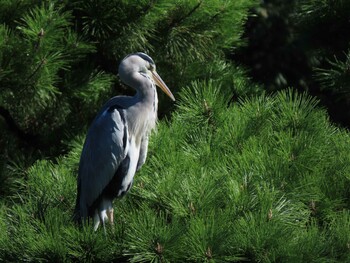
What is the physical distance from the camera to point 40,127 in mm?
3293

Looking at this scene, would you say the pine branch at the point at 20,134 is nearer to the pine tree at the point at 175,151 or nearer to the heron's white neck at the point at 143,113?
the pine tree at the point at 175,151

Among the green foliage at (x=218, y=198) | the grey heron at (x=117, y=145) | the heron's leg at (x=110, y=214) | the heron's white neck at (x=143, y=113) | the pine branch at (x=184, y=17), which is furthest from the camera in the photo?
the pine branch at (x=184, y=17)

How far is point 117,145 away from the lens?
2578 millimetres

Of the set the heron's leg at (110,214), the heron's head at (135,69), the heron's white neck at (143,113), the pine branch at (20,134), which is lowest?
the pine branch at (20,134)

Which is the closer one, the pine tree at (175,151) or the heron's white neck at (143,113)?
the pine tree at (175,151)

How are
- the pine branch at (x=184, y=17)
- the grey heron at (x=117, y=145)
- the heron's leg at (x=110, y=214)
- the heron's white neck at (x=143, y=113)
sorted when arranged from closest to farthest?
1. the heron's leg at (x=110, y=214)
2. the grey heron at (x=117, y=145)
3. the heron's white neck at (x=143, y=113)
4. the pine branch at (x=184, y=17)

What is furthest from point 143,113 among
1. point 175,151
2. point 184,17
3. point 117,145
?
point 184,17

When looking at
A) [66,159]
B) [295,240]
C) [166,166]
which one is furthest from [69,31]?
[295,240]

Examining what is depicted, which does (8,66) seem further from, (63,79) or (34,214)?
(34,214)

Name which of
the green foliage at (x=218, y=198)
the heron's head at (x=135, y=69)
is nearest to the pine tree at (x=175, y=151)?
the green foliage at (x=218, y=198)

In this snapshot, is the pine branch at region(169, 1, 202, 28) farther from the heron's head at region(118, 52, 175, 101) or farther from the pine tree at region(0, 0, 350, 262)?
the heron's head at region(118, 52, 175, 101)

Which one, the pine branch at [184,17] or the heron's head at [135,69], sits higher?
the heron's head at [135,69]

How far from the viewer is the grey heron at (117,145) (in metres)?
2.49

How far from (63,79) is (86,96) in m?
0.09
